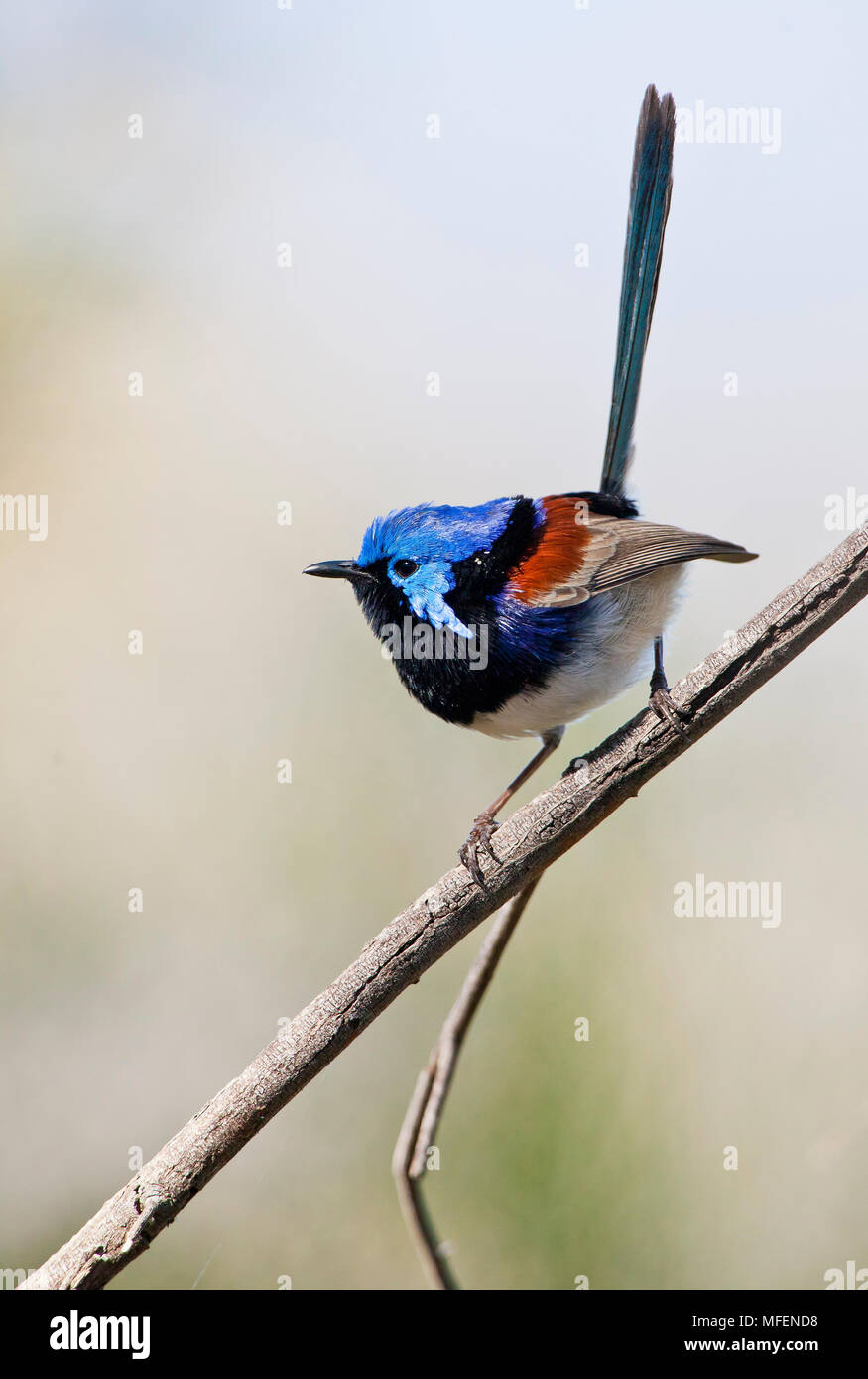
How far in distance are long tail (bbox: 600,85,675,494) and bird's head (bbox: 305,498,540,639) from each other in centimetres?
60

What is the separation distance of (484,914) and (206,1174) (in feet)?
2.27

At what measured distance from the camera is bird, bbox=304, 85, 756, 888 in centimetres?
267

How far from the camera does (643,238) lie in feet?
9.59

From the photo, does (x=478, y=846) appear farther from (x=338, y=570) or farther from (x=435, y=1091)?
(x=338, y=570)

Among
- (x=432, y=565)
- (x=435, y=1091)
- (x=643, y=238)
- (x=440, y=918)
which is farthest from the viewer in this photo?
(x=643, y=238)

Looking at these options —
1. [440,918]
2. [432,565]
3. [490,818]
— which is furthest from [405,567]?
[440,918]

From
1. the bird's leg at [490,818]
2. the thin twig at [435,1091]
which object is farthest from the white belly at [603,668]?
the thin twig at [435,1091]

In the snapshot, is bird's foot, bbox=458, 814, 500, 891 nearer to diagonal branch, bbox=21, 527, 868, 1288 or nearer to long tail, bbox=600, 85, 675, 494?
diagonal branch, bbox=21, 527, 868, 1288

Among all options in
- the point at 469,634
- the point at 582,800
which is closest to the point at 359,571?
the point at 469,634

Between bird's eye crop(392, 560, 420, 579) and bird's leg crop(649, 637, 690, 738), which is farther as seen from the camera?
bird's eye crop(392, 560, 420, 579)

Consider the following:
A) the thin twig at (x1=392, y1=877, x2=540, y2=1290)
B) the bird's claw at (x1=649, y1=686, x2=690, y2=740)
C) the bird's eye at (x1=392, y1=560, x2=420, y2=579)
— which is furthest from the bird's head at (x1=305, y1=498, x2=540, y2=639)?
the thin twig at (x1=392, y1=877, x2=540, y2=1290)

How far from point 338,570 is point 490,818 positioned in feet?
2.35
